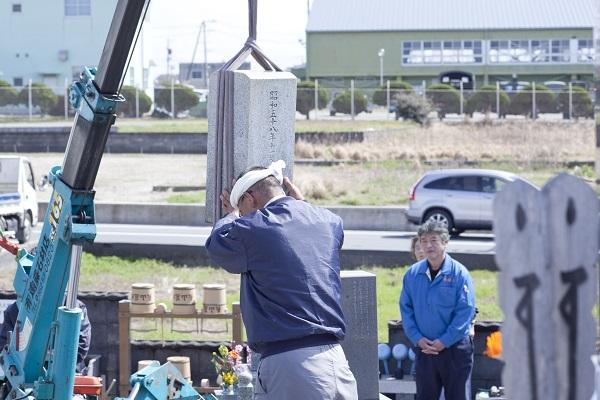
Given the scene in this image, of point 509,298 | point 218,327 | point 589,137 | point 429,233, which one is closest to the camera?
point 509,298

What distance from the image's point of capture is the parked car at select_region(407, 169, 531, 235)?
25.2 metres

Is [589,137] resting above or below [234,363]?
above

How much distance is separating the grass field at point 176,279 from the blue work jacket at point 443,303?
6728 mm

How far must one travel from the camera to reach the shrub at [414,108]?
51.8m

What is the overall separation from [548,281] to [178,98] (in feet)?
172

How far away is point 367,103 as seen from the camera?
180 feet

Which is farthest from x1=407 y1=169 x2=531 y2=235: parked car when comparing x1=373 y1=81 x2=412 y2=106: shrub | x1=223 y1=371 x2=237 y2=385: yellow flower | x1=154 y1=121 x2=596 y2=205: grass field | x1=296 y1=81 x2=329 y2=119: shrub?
x1=373 y1=81 x2=412 y2=106: shrub

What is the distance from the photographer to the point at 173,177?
120ft

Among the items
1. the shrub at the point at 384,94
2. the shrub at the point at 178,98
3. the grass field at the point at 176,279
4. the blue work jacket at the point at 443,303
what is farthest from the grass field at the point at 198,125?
the blue work jacket at the point at 443,303

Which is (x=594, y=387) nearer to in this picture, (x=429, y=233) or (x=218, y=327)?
(x=429, y=233)

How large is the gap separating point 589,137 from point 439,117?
9.23 m

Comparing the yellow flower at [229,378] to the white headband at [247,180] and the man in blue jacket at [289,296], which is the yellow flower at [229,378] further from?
the white headband at [247,180]

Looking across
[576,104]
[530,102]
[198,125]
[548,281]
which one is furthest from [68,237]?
[576,104]

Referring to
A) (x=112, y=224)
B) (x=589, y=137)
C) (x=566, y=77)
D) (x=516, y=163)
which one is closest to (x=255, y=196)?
(x=112, y=224)
